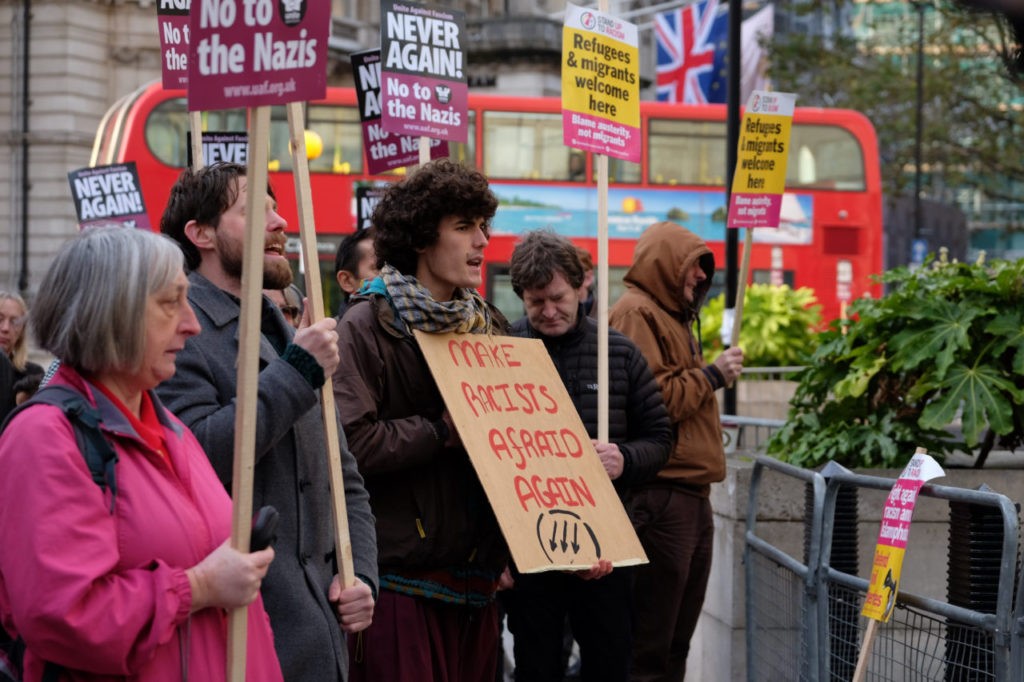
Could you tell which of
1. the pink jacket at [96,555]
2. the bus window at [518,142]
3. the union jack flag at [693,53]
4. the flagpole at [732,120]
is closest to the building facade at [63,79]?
the union jack flag at [693,53]

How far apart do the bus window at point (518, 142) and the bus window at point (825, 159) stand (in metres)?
3.50

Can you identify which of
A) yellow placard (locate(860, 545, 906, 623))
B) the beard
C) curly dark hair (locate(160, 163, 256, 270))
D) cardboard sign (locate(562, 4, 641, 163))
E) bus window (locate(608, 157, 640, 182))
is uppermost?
bus window (locate(608, 157, 640, 182))

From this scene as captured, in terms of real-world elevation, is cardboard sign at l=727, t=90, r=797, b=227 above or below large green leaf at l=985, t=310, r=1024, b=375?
above

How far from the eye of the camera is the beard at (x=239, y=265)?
3.51m

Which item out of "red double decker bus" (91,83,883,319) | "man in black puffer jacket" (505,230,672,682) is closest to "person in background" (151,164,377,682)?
"man in black puffer jacket" (505,230,672,682)

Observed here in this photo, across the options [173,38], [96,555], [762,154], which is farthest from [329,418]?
[762,154]

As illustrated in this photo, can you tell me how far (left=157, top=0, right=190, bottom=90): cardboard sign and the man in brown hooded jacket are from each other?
192 cm

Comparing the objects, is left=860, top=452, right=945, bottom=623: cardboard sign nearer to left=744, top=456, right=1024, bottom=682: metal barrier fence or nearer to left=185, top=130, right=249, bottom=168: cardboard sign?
left=744, top=456, right=1024, bottom=682: metal barrier fence

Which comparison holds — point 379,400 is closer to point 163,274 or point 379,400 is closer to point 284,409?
point 284,409

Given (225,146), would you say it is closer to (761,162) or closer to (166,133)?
(761,162)

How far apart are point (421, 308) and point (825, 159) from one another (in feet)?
59.9

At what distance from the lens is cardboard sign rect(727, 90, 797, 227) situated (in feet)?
22.0

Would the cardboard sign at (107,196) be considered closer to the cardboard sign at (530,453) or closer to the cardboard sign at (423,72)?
the cardboard sign at (423,72)

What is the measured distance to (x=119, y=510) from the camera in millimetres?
2619
